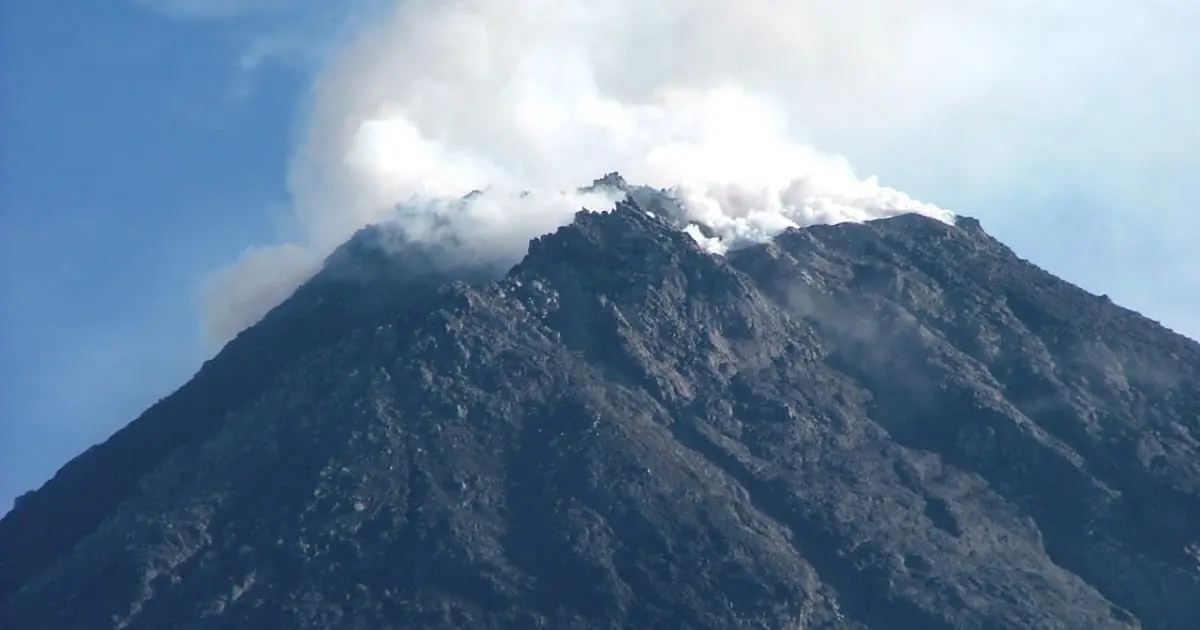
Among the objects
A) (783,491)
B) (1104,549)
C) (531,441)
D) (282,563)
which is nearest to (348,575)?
(282,563)

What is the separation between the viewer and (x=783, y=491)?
640 ft

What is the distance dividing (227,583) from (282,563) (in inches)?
189

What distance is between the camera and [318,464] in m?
194

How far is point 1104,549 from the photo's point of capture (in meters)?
192

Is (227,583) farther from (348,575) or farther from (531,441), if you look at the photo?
(531,441)

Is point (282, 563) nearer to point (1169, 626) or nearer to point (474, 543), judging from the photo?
point (474, 543)

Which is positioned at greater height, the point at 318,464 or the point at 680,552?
the point at 318,464

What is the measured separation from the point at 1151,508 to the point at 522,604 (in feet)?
196

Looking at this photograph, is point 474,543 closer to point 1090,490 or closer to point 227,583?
point 227,583

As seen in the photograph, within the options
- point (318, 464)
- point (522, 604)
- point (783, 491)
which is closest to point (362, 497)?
point (318, 464)

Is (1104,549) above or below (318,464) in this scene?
below

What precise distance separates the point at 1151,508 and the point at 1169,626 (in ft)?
53.7

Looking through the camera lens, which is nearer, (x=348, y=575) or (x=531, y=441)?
(x=348, y=575)

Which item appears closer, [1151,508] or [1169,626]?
[1169,626]
